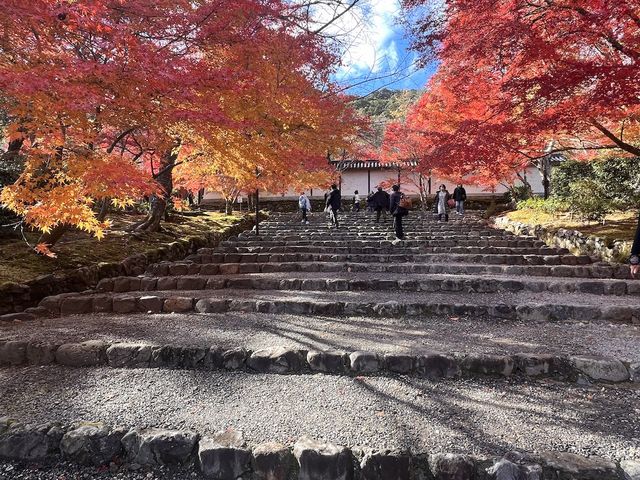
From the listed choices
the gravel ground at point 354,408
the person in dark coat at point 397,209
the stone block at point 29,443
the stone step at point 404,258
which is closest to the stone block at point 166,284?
the stone step at point 404,258

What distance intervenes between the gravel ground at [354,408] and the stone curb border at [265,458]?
5.2 inches

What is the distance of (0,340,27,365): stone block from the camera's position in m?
3.92

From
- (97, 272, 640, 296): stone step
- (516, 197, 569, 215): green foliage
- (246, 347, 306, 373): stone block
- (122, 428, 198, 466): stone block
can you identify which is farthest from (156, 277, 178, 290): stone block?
(516, 197, 569, 215): green foliage

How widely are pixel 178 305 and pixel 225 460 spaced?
347 cm

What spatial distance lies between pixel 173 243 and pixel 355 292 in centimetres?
568

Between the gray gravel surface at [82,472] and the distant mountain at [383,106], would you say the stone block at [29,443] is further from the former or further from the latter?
the distant mountain at [383,106]

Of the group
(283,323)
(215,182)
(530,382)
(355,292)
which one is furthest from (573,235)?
(215,182)

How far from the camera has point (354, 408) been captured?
9.61 feet

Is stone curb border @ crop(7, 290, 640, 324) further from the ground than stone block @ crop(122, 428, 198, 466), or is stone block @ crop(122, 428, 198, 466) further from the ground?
stone curb border @ crop(7, 290, 640, 324)

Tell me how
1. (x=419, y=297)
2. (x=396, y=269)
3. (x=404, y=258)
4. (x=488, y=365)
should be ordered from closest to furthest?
(x=488, y=365), (x=419, y=297), (x=396, y=269), (x=404, y=258)

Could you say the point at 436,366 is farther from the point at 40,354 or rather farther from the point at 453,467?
the point at 40,354

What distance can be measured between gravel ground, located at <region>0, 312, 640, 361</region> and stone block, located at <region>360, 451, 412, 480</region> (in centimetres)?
148

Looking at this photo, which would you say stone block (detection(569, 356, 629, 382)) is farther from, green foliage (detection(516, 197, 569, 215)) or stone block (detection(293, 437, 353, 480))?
green foliage (detection(516, 197, 569, 215))

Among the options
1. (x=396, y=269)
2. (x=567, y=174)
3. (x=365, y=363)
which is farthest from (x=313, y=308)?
(x=567, y=174)
